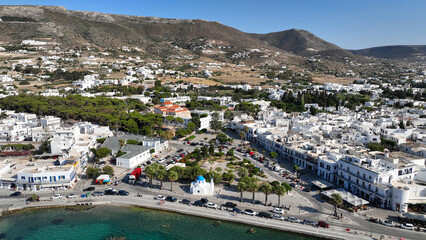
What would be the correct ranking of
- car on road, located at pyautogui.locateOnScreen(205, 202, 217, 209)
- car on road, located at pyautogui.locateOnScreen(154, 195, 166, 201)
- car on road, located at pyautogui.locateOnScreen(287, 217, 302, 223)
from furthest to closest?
1. car on road, located at pyautogui.locateOnScreen(154, 195, 166, 201)
2. car on road, located at pyautogui.locateOnScreen(205, 202, 217, 209)
3. car on road, located at pyautogui.locateOnScreen(287, 217, 302, 223)

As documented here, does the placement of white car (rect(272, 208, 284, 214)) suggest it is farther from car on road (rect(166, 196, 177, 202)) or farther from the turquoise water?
car on road (rect(166, 196, 177, 202))

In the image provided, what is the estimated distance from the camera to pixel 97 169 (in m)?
38.7

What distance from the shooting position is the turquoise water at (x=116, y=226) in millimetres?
27969

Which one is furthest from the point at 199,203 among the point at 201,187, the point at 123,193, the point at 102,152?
the point at 102,152

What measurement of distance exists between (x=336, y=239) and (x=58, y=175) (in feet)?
106

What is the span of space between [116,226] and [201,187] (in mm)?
10354

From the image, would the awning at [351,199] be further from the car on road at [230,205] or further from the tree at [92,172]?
the tree at [92,172]

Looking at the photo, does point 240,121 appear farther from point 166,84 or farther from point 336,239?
point 166,84

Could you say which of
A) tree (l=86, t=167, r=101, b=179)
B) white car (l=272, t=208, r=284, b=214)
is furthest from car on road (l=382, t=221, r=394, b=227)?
tree (l=86, t=167, r=101, b=179)

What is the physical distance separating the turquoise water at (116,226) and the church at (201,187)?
434 cm

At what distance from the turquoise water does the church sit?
4.34 metres

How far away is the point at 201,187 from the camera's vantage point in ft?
113

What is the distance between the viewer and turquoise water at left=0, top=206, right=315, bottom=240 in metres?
28.0

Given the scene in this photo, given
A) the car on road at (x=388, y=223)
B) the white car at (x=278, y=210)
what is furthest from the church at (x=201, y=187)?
the car on road at (x=388, y=223)
